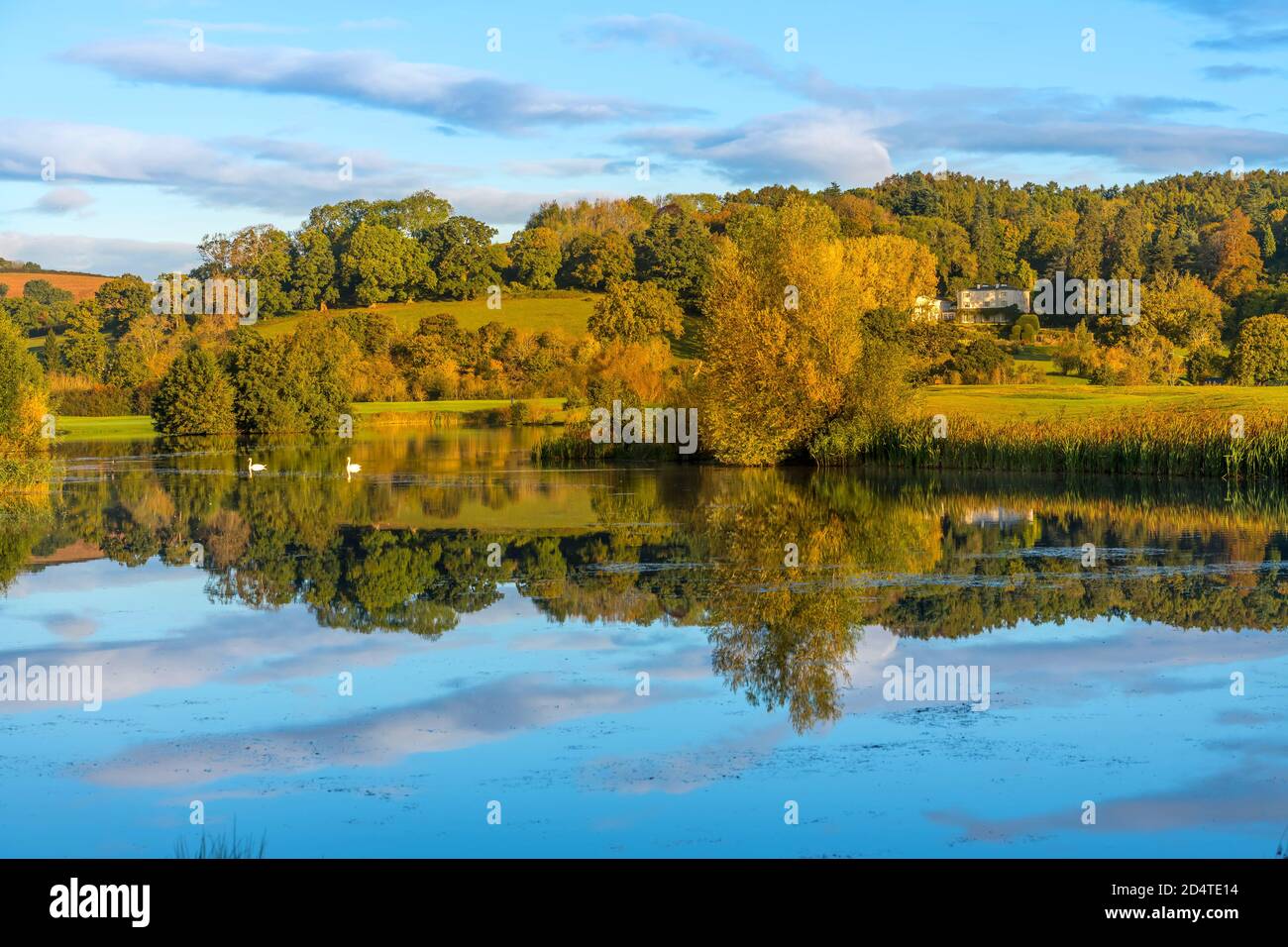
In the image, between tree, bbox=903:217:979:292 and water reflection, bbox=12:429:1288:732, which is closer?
water reflection, bbox=12:429:1288:732

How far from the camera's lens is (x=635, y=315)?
95875mm

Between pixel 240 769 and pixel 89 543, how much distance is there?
48.7 ft

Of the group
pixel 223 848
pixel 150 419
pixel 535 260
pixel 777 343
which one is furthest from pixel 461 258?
pixel 223 848

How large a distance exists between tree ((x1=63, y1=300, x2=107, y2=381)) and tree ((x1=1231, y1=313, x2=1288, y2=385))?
6933cm

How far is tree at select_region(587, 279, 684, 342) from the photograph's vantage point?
93.1 metres

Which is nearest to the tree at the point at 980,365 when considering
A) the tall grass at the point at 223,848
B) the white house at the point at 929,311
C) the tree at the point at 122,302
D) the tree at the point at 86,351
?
the white house at the point at 929,311

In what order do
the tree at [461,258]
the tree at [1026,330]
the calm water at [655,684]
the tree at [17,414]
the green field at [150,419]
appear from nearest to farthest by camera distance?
1. the calm water at [655,684]
2. the tree at [17,414]
3. the green field at [150,419]
4. the tree at [1026,330]
5. the tree at [461,258]

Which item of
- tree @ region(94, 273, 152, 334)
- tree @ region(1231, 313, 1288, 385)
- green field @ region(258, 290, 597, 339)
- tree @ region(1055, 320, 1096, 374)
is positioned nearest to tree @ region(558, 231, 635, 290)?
green field @ region(258, 290, 597, 339)

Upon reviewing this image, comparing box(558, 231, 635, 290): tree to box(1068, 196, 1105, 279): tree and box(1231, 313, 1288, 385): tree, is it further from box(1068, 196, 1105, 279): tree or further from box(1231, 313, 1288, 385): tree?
box(1231, 313, 1288, 385): tree

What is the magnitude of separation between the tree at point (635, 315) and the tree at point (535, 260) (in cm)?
1962

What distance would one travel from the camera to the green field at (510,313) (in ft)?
333

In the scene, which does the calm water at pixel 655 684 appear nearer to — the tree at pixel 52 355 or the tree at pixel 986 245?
the tree at pixel 52 355
